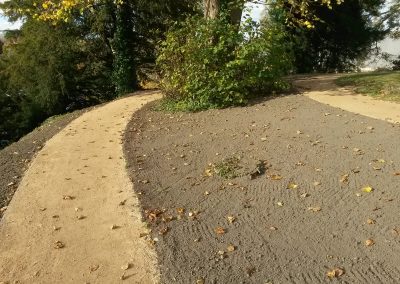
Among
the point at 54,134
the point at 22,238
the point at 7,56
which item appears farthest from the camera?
the point at 7,56

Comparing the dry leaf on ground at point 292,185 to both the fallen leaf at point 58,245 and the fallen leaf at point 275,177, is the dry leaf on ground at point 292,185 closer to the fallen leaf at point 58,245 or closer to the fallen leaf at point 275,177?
the fallen leaf at point 275,177

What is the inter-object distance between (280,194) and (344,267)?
1674 millimetres

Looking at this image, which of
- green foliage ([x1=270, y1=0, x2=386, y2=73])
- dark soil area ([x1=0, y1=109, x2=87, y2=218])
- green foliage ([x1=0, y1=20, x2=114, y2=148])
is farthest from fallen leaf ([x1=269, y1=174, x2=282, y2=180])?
green foliage ([x1=0, y1=20, x2=114, y2=148])

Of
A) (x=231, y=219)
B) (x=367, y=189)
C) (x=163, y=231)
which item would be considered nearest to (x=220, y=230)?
(x=231, y=219)

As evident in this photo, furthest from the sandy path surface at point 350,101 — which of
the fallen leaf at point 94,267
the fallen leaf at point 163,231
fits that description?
the fallen leaf at point 94,267

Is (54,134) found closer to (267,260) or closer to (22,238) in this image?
(22,238)

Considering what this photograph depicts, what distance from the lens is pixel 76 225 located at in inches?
230

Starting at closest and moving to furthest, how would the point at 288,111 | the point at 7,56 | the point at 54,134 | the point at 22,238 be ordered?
1. the point at 22,238
2. the point at 288,111
3. the point at 54,134
4. the point at 7,56

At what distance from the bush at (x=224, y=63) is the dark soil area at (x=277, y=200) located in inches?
94.7

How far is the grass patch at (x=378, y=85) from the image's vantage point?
11.4m

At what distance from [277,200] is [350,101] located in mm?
6143

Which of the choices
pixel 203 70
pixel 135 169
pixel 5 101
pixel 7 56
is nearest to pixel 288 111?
pixel 203 70

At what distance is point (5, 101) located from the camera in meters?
21.8

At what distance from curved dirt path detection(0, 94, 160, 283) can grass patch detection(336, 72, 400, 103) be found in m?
6.65
